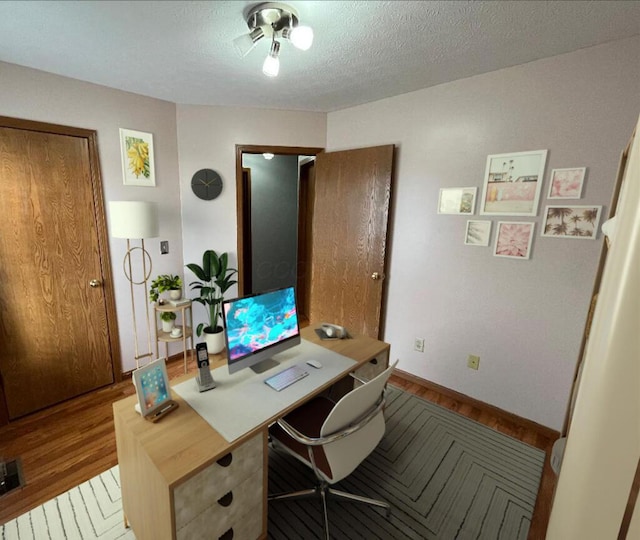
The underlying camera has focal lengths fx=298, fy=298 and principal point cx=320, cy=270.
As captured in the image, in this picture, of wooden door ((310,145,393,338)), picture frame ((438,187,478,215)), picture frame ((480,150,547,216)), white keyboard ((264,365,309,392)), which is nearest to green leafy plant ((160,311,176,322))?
wooden door ((310,145,393,338))

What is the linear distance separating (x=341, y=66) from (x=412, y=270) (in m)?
1.68

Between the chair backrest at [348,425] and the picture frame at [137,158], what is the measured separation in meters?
2.52

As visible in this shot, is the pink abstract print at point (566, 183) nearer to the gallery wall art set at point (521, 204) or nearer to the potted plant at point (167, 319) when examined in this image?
the gallery wall art set at point (521, 204)

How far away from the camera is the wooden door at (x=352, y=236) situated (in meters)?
2.73

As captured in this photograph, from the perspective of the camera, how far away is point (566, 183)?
1.91 meters

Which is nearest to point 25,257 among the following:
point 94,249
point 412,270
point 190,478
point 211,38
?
point 94,249

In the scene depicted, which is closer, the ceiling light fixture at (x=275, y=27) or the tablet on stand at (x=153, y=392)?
the tablet on stand at (x=153, y=392)

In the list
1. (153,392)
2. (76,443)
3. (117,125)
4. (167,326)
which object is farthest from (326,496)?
(117,125)

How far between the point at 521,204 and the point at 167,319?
294 centimetres

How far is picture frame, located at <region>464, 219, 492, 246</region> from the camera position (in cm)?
225

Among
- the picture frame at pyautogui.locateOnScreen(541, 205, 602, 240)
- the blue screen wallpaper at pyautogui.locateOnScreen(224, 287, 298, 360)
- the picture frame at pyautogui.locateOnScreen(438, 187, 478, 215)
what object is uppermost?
the picture frame at pyautogui.locateOnScreen(438, 187, 478, 215)

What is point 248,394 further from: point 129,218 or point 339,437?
point 129,218

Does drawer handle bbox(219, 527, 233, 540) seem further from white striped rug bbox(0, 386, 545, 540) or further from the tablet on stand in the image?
the tablet on stand

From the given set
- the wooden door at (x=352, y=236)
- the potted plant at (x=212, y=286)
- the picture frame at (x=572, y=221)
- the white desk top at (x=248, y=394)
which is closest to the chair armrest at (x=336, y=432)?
the white desk top at (x=248, y=394)
